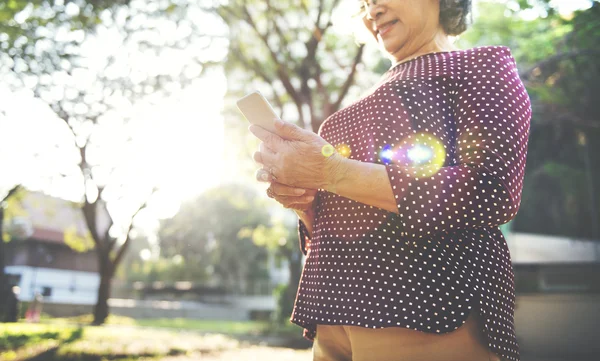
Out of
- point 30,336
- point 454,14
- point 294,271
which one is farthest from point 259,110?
point 294,271

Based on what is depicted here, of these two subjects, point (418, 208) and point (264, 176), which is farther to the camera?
point (264, 176)

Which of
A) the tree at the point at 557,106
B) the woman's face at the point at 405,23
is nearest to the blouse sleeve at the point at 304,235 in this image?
the woman's face at the point at 405,23

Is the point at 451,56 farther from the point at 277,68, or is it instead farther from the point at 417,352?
the point at 277,68

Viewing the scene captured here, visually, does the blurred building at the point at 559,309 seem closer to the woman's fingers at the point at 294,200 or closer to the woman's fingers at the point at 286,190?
the woman's fingers at the point at 294,200

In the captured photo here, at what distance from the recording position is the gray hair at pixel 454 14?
179cm

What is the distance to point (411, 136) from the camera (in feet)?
4.90

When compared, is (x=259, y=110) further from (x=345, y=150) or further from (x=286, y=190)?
(x=345, y=150)

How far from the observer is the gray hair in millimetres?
1794

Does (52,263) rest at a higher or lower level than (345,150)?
higher

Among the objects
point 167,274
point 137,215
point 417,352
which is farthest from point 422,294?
point 167,274

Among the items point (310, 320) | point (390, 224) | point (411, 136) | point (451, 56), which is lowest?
point (310, 320)

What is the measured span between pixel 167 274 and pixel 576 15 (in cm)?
5084

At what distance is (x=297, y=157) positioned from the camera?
1.34 m

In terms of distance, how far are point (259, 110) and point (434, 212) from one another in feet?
1.79
